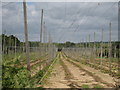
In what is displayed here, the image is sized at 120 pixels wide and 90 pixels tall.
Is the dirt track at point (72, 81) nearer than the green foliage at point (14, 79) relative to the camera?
No

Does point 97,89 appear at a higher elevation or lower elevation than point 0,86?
lower

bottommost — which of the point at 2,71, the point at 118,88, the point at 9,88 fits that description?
the point at 118,88

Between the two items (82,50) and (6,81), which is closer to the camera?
(6,81)

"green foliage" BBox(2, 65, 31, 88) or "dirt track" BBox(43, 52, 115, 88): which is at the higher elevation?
"green foliage" BBox(2, 65, 31, 88)

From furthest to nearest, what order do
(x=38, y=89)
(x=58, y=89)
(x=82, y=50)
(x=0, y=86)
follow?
(x=82, y=50), (x=58, y=89), (x=38, y=89), (x=0, y=86)

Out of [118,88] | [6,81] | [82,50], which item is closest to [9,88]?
[6,81]

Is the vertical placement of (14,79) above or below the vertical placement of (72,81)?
above

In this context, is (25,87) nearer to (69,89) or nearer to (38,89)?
(38,89)

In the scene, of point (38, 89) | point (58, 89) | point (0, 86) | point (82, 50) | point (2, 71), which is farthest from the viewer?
point (82, 50)

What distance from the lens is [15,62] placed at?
8.64 meters

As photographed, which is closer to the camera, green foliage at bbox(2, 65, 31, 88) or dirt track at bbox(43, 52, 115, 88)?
green foliage at bbox(2, 65, 31, 88)

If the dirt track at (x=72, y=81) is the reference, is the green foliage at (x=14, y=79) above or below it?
above

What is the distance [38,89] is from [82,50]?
3159 cm

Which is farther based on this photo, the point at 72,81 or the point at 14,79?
the point at 72,81
